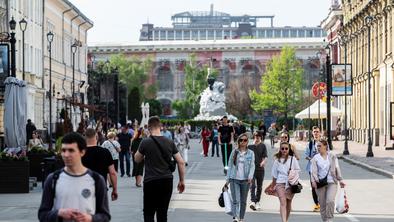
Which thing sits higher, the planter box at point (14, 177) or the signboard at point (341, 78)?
the signboard at point (341, 78)

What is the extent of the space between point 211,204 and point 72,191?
1480 centimetres

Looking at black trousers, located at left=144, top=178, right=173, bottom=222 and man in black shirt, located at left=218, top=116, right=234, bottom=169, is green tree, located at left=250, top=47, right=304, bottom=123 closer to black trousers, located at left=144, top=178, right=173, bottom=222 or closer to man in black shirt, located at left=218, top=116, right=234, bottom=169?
man in black shirt, located at left=218, top=116, right=234, bottom=169

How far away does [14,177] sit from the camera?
1020 inches

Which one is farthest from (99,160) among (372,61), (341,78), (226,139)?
(372,61)

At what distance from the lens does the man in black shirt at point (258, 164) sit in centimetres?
2125

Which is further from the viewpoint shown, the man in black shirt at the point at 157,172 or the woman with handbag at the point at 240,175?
the woman with handbag at the point at 240,175

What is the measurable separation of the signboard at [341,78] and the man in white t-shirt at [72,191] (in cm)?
5191

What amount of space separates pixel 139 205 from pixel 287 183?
5.57 m

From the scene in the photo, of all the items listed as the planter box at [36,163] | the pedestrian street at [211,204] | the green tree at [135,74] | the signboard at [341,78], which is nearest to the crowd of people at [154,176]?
the pedestrian street at [211,204]

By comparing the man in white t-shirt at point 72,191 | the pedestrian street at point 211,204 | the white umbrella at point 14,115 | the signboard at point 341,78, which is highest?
the signboard at point 341,78

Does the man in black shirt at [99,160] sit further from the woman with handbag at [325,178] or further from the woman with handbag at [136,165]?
the woman with handbag at [136,165]

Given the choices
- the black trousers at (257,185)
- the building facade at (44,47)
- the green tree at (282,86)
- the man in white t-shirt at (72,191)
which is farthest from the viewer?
the green tree at (282,86)

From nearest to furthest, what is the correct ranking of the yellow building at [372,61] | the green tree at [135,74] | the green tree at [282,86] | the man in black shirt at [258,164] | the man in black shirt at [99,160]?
the man in black shirt at [99,160] < the man in black shirt at [258,164] < the yellow building at [372,61] < the green tree at [282,86] < the green tree at [135,74]

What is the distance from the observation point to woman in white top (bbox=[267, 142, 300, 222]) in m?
17.6
